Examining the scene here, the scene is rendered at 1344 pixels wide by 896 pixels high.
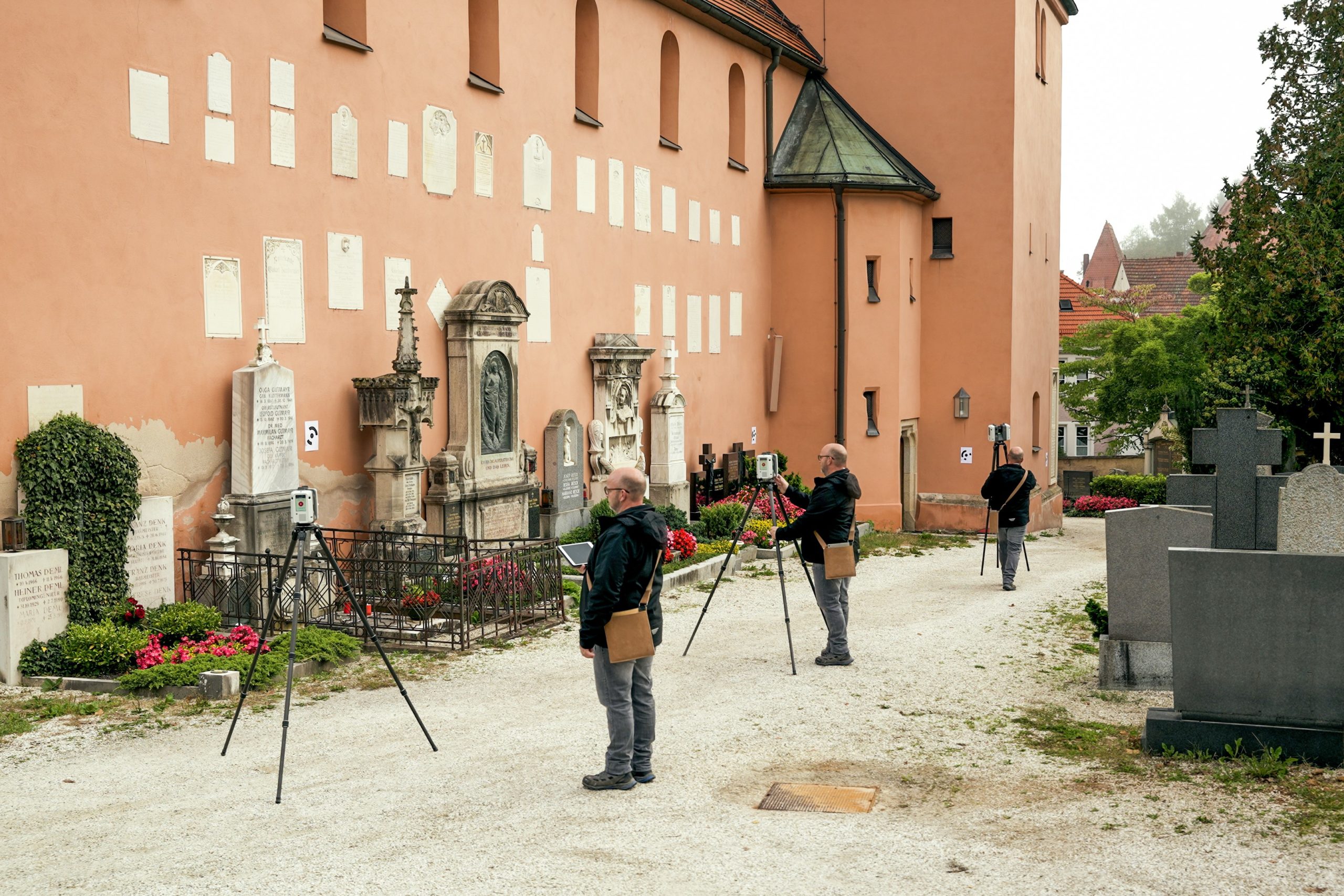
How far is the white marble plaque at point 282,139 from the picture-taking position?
14609 millimetres

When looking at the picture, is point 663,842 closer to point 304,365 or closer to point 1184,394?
point 304,365

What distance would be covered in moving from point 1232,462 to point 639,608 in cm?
768

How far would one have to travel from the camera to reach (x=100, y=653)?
11.3m

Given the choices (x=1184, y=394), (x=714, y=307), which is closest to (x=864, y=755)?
(x=714, y=307)

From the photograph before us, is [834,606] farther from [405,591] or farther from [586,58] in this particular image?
[586,58]

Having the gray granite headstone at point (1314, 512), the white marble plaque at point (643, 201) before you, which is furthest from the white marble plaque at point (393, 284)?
the gray granite headstone at point (1314, 512)

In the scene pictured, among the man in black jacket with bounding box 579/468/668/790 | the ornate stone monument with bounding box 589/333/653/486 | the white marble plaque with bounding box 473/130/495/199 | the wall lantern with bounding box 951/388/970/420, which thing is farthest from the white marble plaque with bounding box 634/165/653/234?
the man in black jacket with bounding box 579/468/668/790

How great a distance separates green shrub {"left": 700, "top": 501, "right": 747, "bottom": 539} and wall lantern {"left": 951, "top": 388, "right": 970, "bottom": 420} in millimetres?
8521

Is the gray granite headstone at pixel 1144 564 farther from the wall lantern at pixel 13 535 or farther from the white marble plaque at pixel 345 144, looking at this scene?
the white marble plaque at pixel 345 144

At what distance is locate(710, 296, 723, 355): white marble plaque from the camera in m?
25.0

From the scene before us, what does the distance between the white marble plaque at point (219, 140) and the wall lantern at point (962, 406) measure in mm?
17670

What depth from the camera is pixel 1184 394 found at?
131 feet

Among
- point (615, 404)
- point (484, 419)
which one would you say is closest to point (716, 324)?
point (615, 404)

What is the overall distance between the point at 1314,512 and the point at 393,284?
10.5 metres
